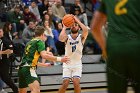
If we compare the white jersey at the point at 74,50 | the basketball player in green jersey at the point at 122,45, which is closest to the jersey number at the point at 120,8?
the basketball player in green jersey at the point at 122,45

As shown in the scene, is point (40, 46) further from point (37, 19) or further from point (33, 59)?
point (37, 19)

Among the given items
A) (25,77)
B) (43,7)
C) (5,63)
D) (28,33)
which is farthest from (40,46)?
(43,7)

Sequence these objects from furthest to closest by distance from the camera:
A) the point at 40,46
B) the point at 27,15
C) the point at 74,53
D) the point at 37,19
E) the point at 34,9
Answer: the point at 34,9, the point at 37,19, the point at 27,15, the point at 74,53, the point at 40,46

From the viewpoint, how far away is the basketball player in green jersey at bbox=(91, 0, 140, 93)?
2.92 metres

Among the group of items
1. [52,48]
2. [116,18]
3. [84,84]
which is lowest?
[84,84]

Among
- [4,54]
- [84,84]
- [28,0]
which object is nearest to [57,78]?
[84,84]

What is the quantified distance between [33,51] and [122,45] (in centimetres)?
483

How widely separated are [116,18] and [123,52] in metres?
0.29

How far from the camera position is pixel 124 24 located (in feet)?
9.70

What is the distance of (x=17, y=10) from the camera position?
14.3 meters

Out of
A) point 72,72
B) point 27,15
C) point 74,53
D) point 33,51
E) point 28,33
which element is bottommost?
point 72,72

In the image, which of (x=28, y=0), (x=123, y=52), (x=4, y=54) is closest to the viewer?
(x=123, y=52)

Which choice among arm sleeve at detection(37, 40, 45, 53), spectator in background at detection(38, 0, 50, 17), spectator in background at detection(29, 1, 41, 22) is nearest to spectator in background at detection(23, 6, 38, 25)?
spectator in background at detection(29, 1, 41, 22)

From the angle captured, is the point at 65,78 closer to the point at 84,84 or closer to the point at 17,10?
the point at 84,84
